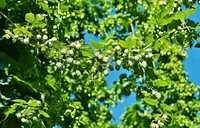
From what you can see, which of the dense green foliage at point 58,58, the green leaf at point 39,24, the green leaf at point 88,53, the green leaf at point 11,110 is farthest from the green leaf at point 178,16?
the green leaf at point 11,110

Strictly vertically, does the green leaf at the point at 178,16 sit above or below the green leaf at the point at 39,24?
above

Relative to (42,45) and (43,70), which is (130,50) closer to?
(42,45)

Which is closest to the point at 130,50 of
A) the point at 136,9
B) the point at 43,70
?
the point at 43,70

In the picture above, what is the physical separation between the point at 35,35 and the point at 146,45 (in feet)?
1.14

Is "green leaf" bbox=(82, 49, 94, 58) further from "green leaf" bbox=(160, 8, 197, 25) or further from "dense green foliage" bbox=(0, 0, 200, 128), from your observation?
"green leaf" bbox=(160, 8, 197, 25)

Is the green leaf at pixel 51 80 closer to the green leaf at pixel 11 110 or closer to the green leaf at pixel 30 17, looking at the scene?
the green leaf at pixel 11 110

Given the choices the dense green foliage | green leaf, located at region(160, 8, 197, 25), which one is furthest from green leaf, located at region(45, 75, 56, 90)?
green leaf, located at region(160, 8, 197, 25)

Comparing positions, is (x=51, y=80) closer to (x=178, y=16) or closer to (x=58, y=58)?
(x=58, y=58)

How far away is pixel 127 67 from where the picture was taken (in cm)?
156

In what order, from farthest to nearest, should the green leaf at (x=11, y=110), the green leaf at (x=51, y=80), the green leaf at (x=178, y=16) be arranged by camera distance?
the green leaf at (x=51, y=80) < the green leaf at (x=11, y=110) < the green leaf at (x=178, y=16)

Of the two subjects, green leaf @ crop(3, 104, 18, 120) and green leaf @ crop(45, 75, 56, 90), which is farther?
green leaf @ crop(45, 75, 56, 90)

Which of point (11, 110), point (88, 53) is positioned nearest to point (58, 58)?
point (88, 53)

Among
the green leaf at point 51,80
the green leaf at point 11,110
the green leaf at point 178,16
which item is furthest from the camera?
the green leaf at point 51,80

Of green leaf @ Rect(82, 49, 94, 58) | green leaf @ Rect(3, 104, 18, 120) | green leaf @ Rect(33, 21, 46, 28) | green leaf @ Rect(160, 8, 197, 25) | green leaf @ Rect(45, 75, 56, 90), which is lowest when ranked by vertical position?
green leaf @ Rect(3, 104, 18, 120)
